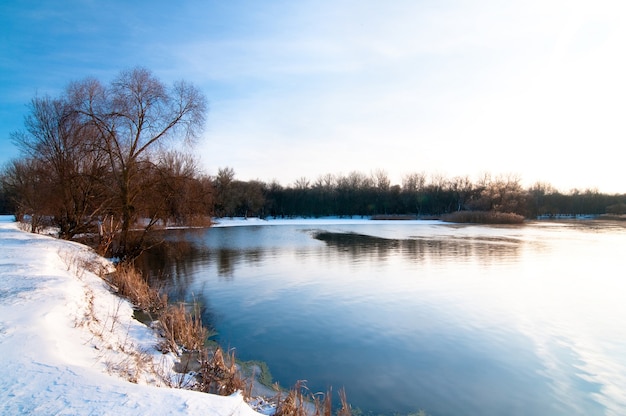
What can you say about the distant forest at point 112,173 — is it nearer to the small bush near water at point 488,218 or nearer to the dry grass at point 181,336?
the dry grass at point 181,336

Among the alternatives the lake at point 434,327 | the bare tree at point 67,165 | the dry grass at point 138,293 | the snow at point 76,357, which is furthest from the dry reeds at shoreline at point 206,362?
the bare tree at point 67,165

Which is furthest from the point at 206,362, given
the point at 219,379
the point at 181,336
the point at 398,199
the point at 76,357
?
the point at 398,199

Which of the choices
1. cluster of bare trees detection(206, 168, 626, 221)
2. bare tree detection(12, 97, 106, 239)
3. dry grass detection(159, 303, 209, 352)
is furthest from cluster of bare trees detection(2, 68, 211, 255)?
cluster of bare trees detection(206, 168, 626, 221)

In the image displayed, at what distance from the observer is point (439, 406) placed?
17.9ft

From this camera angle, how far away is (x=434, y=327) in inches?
348

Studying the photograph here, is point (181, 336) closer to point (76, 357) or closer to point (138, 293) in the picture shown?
point (76, 357)

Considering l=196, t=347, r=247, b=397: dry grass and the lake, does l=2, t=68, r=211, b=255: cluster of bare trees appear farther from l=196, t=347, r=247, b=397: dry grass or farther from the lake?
l=196, t=347, r=247, b=397: dry grass

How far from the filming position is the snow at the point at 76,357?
314cm

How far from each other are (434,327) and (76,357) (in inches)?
289

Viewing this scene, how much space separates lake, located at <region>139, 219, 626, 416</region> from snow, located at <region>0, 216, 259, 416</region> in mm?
2275

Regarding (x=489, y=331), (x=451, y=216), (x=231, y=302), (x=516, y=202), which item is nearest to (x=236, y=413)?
(x=489, y=331)

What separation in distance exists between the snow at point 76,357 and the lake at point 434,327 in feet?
7.46

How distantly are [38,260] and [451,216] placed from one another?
5504cm

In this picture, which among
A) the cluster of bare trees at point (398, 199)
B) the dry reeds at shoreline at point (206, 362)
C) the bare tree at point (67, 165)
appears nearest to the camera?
the dry reeds at shoreline at point (206, 362)
